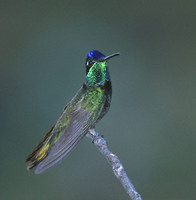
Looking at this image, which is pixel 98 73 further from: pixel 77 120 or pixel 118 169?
pixel 118 169

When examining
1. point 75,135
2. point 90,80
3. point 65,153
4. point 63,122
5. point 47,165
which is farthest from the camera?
point 90,80

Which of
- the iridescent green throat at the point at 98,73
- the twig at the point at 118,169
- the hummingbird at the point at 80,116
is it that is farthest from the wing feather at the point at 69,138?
the iridescent green throat at the point at 98,73

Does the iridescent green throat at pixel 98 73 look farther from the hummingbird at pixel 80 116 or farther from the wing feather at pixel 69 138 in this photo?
the wing feather at pixel 69 138

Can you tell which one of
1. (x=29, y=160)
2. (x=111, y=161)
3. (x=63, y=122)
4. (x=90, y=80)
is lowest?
(x=111, y=161)

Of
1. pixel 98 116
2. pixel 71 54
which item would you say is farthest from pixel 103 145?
pixel 71 54

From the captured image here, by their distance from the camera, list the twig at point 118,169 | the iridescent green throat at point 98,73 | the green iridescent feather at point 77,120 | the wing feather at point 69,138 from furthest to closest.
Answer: the iridescent green throat at point 98,73 < the green iridescent feather at point 77,120 < the wing feather at point 69,138 < the twig at point 118,169

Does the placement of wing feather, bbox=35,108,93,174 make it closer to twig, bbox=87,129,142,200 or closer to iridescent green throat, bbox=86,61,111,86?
twig, bbox=87,129,142,200

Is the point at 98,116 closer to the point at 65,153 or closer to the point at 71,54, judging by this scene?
the point at 65,153
